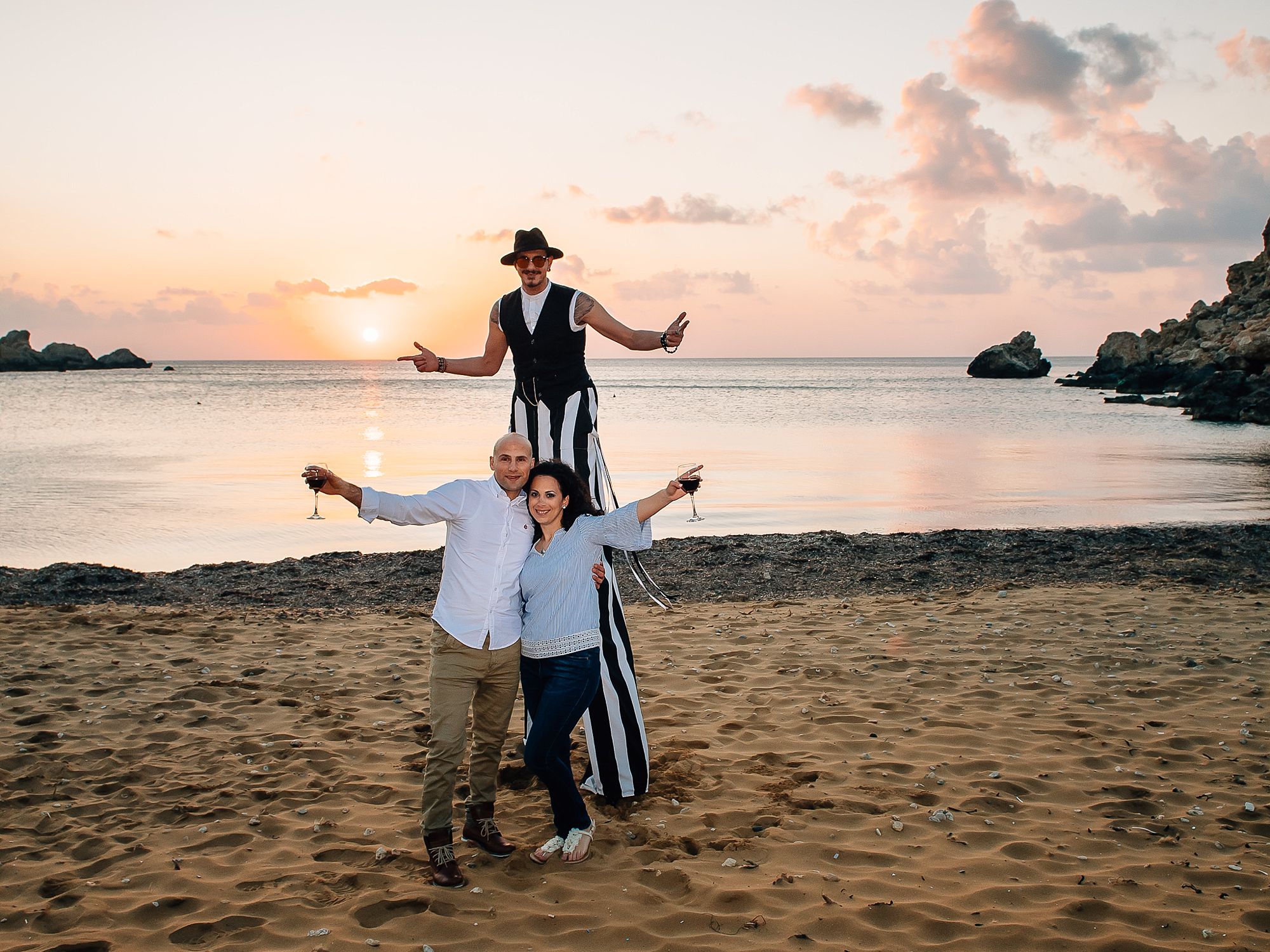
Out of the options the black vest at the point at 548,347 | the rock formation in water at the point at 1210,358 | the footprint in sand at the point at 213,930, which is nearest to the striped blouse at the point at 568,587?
the black vest at the point at 548,347

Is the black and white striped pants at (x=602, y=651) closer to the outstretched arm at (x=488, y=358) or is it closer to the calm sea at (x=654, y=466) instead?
the outstretched arm at (x=488, y=358)

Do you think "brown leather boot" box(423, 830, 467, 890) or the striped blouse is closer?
"brown leather boot" box(423, 830, 467, 890)

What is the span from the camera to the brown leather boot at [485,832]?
12.7 ft

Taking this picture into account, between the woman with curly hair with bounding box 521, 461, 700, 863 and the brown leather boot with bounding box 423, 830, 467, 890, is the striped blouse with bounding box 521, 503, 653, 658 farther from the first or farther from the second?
the brown leather boot with bounding box 423, 830, 467, 890

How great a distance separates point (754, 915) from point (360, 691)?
142 inches

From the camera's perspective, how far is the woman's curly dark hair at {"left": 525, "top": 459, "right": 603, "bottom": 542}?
3809 millimetres

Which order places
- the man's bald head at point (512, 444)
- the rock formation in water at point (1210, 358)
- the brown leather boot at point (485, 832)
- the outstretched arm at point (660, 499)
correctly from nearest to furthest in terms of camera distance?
the outstretched arm at point (660, 499) < the man's bald head at point (512, 444) < the brown leather boot at point (485, 832) < the rock formation in water at point (1210, 358)

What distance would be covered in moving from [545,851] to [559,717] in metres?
0.61

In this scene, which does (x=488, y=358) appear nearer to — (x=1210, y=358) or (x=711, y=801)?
(x=711, y=801)

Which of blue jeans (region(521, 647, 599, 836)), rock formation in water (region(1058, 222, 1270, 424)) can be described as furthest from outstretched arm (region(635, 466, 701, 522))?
rock formation in water (region(1058, 222, 1270, 424))

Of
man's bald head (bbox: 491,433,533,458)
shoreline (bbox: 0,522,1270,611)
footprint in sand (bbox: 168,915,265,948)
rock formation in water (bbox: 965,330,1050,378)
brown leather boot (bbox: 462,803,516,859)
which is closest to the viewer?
footprint in sand (bbox: 168,915,265,948)

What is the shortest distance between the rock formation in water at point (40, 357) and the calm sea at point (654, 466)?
60594 mm

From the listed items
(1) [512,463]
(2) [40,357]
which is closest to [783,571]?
(1) [512,463]

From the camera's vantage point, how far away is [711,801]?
440 centimetres
